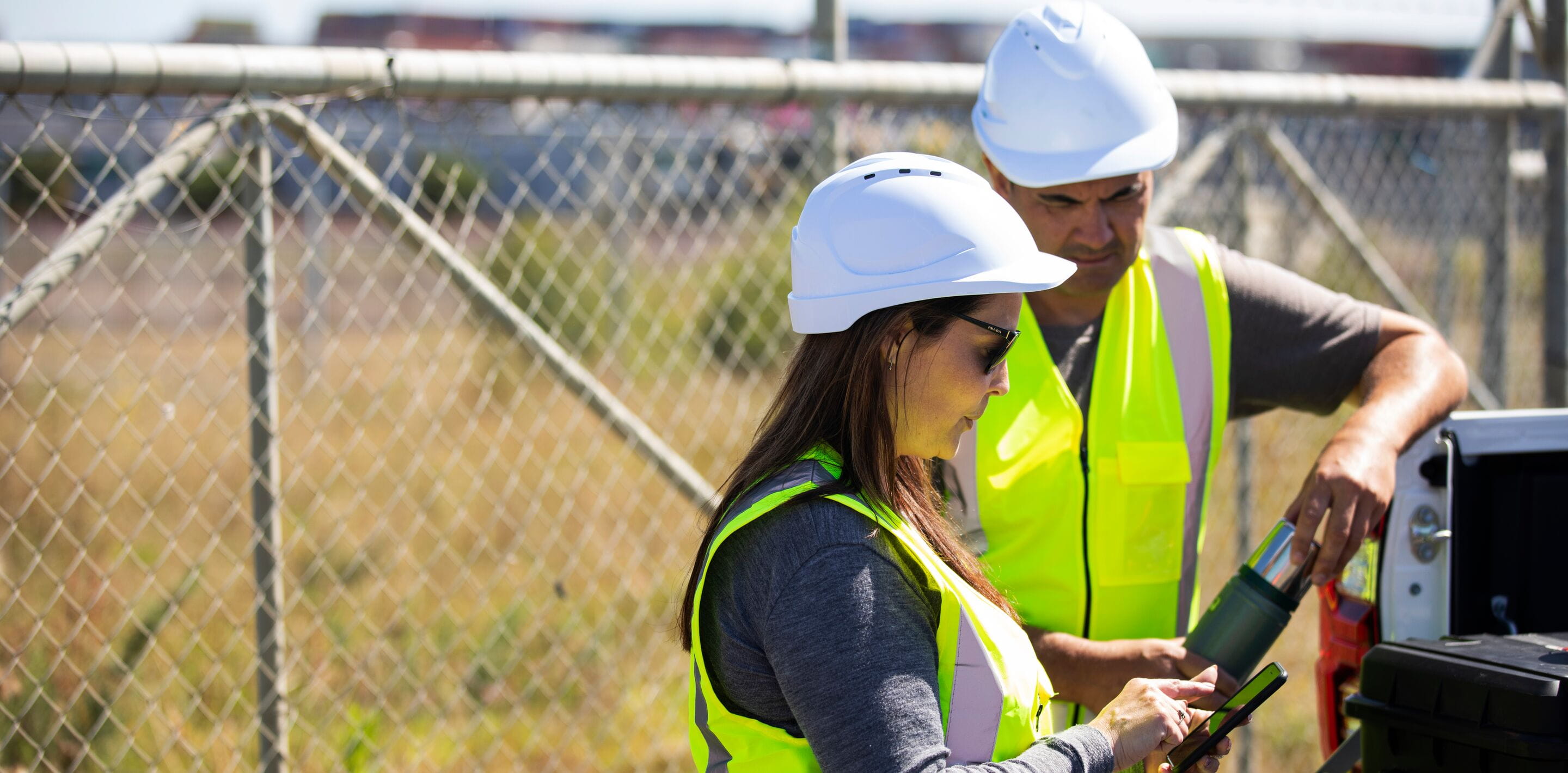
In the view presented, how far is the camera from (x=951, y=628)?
1.54 metres

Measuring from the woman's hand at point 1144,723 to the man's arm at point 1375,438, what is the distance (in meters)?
0.54

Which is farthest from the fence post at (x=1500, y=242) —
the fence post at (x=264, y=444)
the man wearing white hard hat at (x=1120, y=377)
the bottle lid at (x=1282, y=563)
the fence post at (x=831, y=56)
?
the fence post at (x=264, y=444)

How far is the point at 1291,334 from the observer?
241cm

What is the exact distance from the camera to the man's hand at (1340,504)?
80.7 inches

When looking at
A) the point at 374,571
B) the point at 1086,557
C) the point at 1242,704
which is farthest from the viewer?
the point at 374,571

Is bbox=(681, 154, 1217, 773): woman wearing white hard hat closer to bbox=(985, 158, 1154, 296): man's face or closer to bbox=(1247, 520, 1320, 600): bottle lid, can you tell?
bbox=(1247, 520, 1320, 600): bottle lid

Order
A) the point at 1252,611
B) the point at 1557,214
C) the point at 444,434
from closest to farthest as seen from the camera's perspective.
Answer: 1. the point at 1252,611
2. the point at 1557,214
3. the point at 444,434

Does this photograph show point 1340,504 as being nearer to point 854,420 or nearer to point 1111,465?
point 1111,465

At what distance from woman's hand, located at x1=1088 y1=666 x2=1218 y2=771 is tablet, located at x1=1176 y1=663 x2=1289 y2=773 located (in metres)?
0.05

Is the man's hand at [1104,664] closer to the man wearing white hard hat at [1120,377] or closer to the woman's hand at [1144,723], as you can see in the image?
the man wearing white hard hat at [1120,377]

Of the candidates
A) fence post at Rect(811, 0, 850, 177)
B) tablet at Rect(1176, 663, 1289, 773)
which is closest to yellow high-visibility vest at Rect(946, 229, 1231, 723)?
tablet at Rect(1176, 663, 1289, 773)

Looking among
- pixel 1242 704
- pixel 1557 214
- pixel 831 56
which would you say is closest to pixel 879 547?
pixel 1242 704

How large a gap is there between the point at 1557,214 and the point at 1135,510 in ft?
9.11

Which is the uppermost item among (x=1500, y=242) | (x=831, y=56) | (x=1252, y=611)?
(x=1500, y=242)
